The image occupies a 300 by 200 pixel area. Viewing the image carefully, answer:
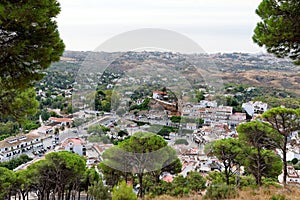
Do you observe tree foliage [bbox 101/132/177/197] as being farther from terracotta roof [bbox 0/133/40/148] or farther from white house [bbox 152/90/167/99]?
terracotta roof [bbox 0/133/40/148]

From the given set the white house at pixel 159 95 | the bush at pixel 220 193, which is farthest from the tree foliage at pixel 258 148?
the white house at pixel 159 95

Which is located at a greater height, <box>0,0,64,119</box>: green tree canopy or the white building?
<box>0,0,64,119</box>: green tree canopy

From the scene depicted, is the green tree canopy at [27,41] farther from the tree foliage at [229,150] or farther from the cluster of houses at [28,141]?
the cluster of houses at [28,141]

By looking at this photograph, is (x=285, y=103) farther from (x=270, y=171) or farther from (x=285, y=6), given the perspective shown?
(x=285, y=6)

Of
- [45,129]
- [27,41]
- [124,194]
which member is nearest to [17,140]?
[45,129]

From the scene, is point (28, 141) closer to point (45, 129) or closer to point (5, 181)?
point (45, 129)

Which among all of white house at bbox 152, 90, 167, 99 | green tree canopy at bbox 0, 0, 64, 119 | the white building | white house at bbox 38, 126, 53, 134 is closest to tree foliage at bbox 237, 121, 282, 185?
white house at bbox 152, 90, 167, 99

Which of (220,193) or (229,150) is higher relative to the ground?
(229,150)

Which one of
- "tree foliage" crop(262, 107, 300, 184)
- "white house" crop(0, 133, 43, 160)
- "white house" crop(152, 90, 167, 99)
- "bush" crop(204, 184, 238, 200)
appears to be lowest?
"white house" crop(0, 133, 43, 160)
